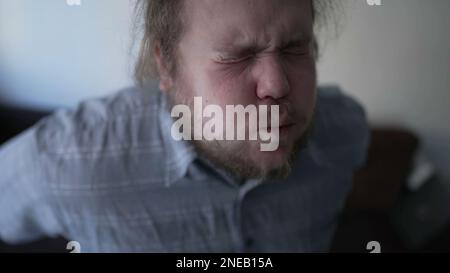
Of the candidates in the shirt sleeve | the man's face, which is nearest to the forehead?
the man's face

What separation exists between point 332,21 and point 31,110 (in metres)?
0.40

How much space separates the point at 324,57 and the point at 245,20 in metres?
0.14

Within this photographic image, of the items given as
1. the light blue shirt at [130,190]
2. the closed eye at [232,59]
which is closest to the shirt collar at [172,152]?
the light blue shirt at [130,190]

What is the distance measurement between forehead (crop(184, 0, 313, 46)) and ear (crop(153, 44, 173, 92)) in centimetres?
6

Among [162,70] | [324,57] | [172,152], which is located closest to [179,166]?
[172,152]

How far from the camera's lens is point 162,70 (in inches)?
19.3

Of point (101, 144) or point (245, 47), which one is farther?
point (101, 144)

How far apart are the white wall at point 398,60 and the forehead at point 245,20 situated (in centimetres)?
9

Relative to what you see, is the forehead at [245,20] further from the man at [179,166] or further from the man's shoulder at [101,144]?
the man's shoulder at [101,144]

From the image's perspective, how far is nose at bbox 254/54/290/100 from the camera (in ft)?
1.40

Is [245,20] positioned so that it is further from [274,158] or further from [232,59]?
[274,158]

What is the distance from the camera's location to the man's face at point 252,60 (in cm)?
41

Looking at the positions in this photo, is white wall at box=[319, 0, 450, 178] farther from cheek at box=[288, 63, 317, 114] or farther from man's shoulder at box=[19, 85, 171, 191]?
man's shoulder at box=[19, 85, 171, 191]

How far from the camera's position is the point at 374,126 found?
0.60m
